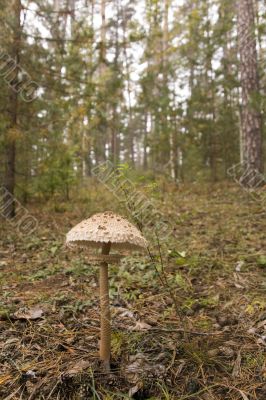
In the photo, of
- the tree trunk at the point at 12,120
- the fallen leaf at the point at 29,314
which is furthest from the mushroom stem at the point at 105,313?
the tree trunk at the point at 12,120

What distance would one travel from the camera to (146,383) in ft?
7.98

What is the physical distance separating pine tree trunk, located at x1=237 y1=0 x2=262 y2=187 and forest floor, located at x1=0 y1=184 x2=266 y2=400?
3.97 meters

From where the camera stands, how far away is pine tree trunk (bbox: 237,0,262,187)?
945 centimetres

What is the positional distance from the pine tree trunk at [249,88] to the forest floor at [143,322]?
156 inches

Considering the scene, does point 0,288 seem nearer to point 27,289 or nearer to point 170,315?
point 27,289

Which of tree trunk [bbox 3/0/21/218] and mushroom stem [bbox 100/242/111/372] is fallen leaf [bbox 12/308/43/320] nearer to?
mushroom stem [bbox 100/242/111/372]

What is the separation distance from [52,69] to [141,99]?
6.69 meters

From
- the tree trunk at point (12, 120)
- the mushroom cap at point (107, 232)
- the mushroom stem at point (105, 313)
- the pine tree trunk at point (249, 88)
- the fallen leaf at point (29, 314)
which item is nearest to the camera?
the mushroom cap at point (107, 232)

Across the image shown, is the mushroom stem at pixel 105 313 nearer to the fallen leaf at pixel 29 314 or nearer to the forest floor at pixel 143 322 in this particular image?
the forest floor at pixel 143 322

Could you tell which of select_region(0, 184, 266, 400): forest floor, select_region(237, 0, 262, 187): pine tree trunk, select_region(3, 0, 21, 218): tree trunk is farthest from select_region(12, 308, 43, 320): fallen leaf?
select_region(237, 0, 262, 187): pine tree trunk

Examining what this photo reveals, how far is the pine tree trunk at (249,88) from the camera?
945 centimetres

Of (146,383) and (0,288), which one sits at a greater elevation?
(0,288)

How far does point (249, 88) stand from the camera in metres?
9.72

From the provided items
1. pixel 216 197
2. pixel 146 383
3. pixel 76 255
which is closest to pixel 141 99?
pixel 216 197
